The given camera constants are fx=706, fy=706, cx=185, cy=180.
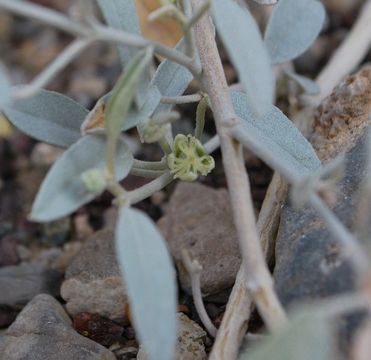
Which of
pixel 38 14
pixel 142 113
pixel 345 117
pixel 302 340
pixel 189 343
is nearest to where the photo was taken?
pixel 302 340

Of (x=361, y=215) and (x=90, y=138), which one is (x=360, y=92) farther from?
(x=90, y=138)

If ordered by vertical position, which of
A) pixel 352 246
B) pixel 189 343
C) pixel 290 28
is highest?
pixel 290 28

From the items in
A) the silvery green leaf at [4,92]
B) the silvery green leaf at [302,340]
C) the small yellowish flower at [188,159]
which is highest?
the silvery green leaf at [4,92]

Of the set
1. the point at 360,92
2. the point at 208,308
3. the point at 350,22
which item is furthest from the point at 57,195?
the point at 350,22

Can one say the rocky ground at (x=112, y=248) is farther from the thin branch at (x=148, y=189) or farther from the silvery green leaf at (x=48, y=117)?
the silvery green leaf at (x=48, y=117)

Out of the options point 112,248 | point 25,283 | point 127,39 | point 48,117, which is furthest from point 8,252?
point 127,39

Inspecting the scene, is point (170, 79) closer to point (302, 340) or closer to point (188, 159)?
point (188, 159)

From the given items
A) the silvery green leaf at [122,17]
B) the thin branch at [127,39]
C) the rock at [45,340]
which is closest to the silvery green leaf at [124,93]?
the thin branch at [127,39]
